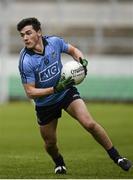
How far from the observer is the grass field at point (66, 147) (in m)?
13.3

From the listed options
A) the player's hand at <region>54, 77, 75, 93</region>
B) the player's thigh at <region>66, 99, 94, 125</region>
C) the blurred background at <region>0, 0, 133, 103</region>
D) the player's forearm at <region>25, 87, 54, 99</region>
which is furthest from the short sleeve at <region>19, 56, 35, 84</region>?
the blurred background at <region>0, 0, 133, 103</region>

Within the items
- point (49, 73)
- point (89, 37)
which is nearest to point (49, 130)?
point (49, 73)

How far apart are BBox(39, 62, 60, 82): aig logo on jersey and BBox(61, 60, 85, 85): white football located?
0.16 meters

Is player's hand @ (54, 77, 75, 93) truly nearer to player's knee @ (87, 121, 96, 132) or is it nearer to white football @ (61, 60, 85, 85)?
white football @ (61, 60, 85, 85)

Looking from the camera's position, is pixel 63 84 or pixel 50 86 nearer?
pixel 63 84

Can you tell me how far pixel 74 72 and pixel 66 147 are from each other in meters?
6.87

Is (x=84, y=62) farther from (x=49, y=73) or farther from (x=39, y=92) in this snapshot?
(x=39, y=92)

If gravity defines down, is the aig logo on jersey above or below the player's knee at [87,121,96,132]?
above

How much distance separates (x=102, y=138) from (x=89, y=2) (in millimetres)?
29980

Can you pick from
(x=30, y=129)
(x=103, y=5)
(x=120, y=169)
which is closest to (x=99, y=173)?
(x=120, y=169)

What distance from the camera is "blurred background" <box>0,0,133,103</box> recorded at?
1570 inches

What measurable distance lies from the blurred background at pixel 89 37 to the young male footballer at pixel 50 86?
2626 cm

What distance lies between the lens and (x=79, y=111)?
42.0ft

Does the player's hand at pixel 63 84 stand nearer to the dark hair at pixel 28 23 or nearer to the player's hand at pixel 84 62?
the player's hand at pixel 84 62
